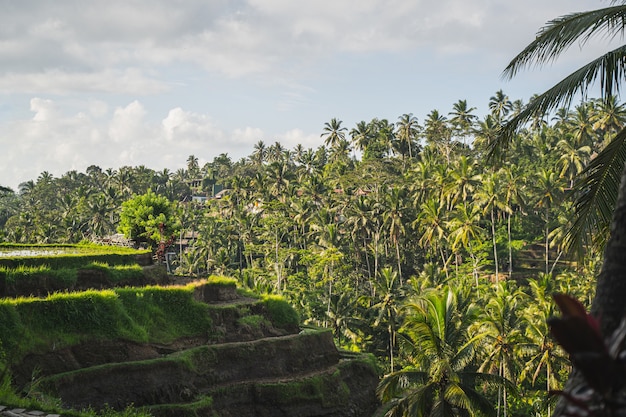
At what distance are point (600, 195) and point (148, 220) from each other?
24.8 metres

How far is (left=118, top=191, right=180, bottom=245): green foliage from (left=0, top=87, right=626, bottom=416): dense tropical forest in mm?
71

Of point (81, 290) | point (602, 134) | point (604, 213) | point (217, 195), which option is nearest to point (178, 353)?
point (81, 290)

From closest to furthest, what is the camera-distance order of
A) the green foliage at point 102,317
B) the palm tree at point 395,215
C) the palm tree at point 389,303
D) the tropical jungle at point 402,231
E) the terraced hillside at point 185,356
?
1. the green foliage at point 102,317
2. the terraced hillside at point 185,356
3. the tropical jungle at point 402,231
4. the palm tree at point 389,303
5. the palm tree at point 395,215

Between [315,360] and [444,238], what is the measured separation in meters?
31.7

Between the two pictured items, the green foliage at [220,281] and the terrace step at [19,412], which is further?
the green foliage at [220,281]

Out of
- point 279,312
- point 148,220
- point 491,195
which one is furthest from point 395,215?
point 148,220

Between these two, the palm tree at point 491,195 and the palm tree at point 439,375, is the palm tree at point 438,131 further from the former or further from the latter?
the palm tree at point 439,375

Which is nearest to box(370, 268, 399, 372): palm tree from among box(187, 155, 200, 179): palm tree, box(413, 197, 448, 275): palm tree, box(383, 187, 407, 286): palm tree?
box(413, 197, 448, 275): palm tree

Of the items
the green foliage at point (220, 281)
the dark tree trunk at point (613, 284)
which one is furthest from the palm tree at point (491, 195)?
the dark tree trunk at point (613, 284)

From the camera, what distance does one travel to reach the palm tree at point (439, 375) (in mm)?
17203

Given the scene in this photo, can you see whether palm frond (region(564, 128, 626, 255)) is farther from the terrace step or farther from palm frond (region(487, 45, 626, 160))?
the terrace step

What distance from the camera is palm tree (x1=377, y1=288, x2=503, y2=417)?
17203mm

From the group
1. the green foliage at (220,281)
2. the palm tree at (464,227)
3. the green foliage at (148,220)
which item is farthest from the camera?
the palm tree at (464,227)

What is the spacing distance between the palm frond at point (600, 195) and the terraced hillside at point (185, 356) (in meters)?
12.0
